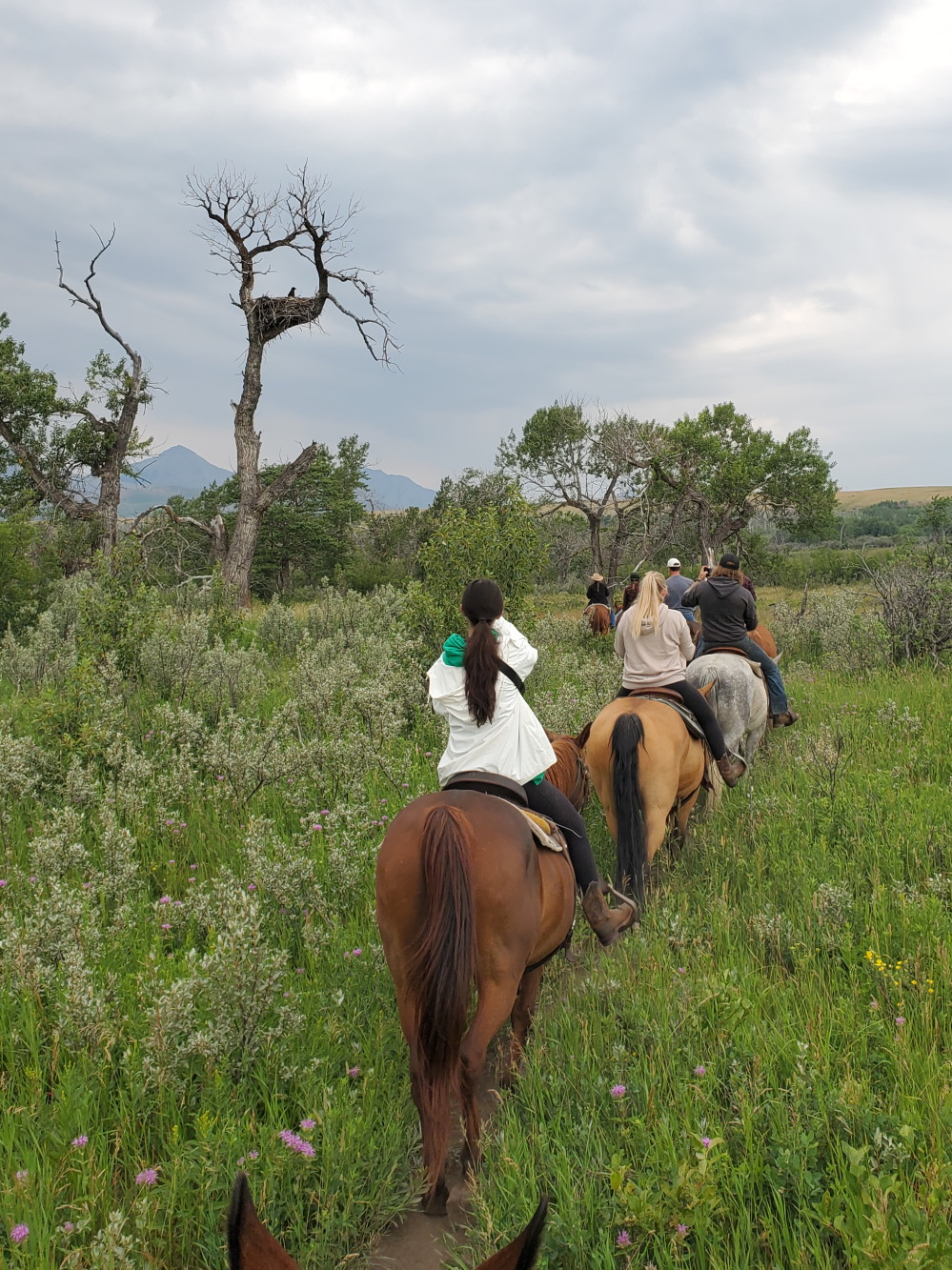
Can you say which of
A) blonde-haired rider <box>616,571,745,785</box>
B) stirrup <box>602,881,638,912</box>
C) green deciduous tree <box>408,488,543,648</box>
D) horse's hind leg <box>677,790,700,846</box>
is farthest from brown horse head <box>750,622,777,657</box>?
stirrup <box>602,881,638,912</box>

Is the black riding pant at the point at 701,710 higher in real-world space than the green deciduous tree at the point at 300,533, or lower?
lower

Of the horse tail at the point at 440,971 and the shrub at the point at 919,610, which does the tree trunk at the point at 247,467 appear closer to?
the shrub at the point at 919,610

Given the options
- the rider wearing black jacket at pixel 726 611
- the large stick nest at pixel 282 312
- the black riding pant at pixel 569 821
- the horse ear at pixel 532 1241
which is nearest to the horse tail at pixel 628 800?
the black riding pant at pixel 569 821

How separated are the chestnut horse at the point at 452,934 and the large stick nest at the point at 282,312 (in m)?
16.4

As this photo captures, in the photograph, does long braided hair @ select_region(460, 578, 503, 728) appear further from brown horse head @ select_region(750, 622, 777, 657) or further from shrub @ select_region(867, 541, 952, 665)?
shrub @ select_region(867, 541, 952, 665)

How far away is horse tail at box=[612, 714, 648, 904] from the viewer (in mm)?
5109

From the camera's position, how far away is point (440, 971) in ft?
9.12

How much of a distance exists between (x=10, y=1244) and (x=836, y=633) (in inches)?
525

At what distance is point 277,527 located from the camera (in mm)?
38375

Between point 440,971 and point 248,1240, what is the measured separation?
1.53 meters

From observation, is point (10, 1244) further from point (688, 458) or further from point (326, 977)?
point (688, 458)

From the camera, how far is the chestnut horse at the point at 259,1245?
1.10m

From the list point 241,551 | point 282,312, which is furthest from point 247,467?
→ point 282,312

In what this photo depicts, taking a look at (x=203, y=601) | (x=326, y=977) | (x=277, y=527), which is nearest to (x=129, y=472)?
(x=203, y=601)
